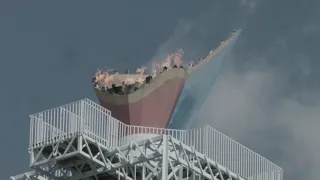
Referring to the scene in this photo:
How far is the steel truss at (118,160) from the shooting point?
74.4m

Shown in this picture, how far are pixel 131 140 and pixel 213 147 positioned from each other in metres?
4.12

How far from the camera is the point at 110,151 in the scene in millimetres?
75062

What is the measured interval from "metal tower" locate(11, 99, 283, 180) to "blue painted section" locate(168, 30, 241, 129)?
12.5 feet

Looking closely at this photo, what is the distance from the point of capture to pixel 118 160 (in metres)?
75.6

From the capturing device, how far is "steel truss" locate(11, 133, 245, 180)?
74375 mm

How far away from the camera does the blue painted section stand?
81438 millimetres

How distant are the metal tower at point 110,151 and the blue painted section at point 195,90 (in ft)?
12.5

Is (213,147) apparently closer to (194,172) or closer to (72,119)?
(194,172)

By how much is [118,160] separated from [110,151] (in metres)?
0.76

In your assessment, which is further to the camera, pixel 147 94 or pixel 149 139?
pixel 147 94

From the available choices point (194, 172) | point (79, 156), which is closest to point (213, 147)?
point (194, 172)

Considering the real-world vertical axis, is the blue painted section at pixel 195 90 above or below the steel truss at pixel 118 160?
above

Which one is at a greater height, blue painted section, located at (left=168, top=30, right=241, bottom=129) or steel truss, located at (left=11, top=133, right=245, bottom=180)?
blue painted section, located at (left=168, top=30, right=241, bottom=129)

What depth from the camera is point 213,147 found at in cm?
7781
